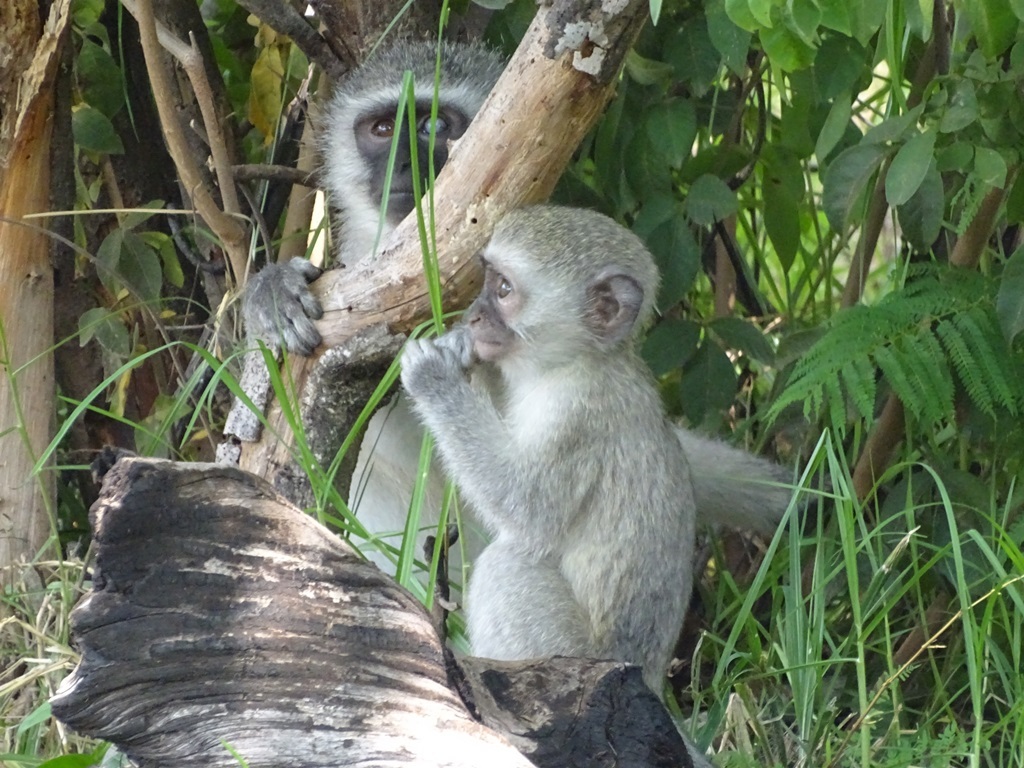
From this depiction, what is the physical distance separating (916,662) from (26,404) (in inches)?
115

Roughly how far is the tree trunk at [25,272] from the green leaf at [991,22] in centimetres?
265

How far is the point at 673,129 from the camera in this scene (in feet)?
12.8

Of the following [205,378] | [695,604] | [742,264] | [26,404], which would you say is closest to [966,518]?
[695,604]

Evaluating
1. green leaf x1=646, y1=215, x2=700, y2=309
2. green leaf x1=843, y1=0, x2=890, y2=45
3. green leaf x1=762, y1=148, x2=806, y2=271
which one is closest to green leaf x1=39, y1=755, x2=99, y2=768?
green leaf x1=646, y1=215, x2=700, y2=309

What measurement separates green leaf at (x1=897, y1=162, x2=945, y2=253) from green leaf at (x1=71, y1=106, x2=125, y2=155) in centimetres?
249

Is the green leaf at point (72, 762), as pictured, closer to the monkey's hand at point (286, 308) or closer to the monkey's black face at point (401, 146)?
the monkey's hand at point (286, 308)

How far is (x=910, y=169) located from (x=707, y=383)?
1391mm

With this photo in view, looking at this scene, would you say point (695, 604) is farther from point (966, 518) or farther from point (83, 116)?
point (83, 116)

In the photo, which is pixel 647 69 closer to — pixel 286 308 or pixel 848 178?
Answer: pixel 848 178

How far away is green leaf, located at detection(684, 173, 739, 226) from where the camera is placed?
3.85m

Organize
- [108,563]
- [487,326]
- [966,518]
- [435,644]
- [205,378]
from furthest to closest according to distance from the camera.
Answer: [205,378]
[966,518]
[487,326]
[435,644]
[108,563]

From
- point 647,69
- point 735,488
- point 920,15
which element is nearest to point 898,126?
point 920,15

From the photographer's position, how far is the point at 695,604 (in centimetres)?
457

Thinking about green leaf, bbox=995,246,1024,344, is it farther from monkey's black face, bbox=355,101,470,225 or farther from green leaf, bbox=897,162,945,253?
monkey's black face, bbox=355,101,470,225
